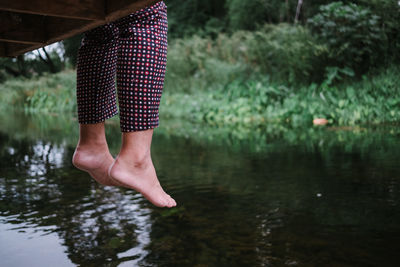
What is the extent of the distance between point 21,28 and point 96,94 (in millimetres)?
287

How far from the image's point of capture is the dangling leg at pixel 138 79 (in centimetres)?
128

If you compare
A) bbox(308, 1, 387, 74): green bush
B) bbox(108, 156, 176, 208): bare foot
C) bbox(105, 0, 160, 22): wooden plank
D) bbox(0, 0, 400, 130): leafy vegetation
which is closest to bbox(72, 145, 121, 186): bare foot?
bbox(108, 156, 176, 208): bare foot

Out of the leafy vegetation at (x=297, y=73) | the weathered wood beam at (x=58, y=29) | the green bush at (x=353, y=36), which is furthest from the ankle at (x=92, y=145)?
the green bush at (x=353, y=36)

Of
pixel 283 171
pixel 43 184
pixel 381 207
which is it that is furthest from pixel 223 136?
pixel 381 207

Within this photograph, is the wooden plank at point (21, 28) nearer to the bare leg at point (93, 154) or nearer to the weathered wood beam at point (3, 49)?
the weathered wood beam at point (3, 49)

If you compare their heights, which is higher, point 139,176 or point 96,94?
point 96,94

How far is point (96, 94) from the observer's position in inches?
58.1

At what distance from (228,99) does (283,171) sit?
14.9 ft

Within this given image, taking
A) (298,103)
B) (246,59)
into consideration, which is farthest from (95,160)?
(246,59)

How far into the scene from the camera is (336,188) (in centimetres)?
246

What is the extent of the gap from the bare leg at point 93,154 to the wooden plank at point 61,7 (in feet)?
1.69

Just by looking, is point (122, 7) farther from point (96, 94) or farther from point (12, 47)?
point (12, 47)

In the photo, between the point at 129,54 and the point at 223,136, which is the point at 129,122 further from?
the point at 223,136

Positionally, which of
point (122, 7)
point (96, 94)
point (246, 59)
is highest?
point (246, 59)
